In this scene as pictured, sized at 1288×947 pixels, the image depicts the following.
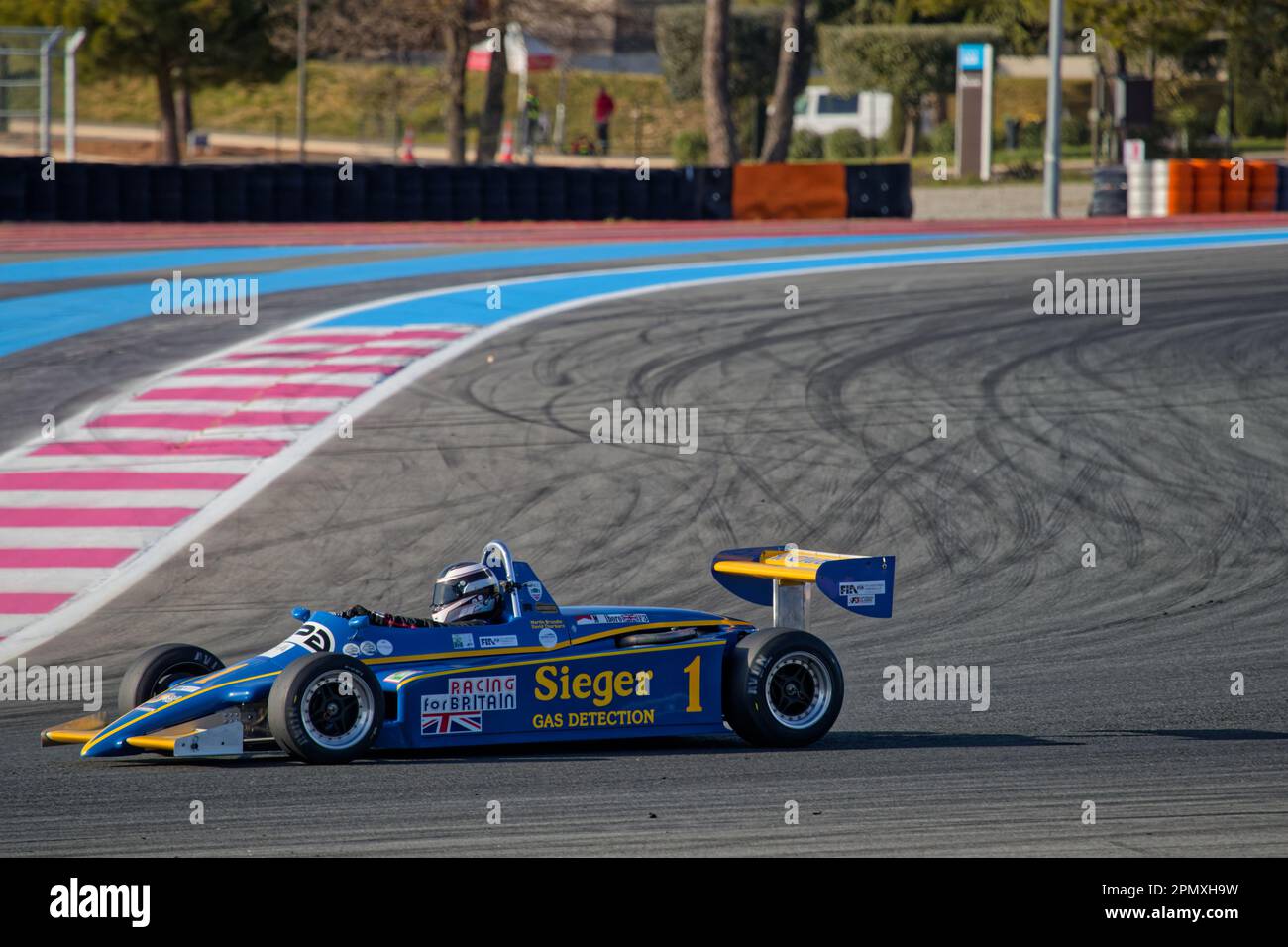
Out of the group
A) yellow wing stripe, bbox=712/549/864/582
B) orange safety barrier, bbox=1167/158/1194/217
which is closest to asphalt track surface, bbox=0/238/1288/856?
yellow wing stripe, bbox=712/549/864/582

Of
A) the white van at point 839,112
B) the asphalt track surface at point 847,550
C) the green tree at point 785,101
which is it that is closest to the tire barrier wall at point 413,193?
the asphalt track surface at point 847,550

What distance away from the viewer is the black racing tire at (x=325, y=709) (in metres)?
7.49

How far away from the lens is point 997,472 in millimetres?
13953

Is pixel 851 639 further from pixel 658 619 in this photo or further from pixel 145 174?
pixel 145 174

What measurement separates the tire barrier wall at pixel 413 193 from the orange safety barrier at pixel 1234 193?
586cm

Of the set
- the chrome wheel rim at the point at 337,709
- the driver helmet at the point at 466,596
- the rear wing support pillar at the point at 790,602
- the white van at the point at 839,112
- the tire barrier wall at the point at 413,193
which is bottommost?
the chrome wheel rim at the point at 337,709

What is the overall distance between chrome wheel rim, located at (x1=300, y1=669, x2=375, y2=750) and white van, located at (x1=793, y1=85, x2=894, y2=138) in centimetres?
5149

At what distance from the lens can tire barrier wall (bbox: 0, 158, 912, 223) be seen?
88.8ft

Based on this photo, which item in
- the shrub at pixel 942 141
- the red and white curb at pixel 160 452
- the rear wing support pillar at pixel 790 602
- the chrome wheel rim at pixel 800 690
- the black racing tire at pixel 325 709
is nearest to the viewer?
the black racing tire at pixel 325 709

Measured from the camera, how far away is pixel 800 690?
842 centimetres

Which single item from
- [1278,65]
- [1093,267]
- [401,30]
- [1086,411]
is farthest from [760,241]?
[1278,65]

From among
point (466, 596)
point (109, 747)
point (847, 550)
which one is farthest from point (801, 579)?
point (847, 550)

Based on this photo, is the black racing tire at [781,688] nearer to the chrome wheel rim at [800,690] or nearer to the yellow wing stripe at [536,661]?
the chrome wheel rim at [800,690]
